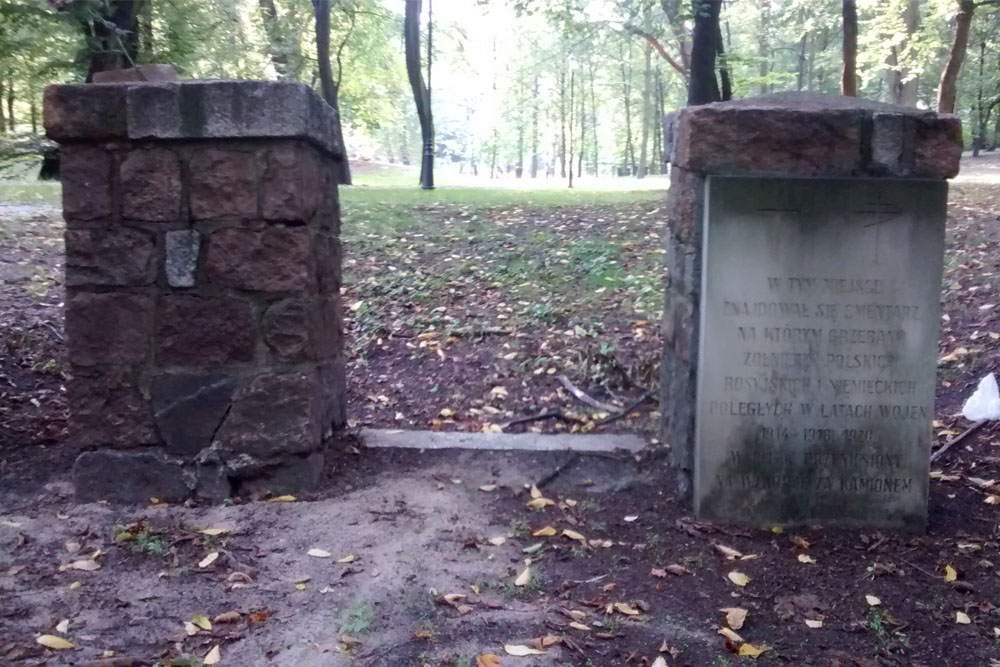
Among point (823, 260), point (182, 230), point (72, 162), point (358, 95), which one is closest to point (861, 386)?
point (823, 260)

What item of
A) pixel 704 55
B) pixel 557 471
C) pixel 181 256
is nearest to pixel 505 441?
pixel 557 471

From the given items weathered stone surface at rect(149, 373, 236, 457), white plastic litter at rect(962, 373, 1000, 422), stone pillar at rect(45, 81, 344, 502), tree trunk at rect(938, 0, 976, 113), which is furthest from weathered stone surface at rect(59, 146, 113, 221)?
tree trunk at rect(938, 0, 976, 113)

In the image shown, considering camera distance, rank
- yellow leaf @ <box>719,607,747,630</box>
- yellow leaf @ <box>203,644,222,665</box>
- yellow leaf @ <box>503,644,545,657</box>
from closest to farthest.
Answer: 1. yellow leaf @ <box>203,644,222,665</box>
2. yellow leaf @ <box>503,644,545,657</box>
3. yellow leaf @ <box>719,607,747,630</box>

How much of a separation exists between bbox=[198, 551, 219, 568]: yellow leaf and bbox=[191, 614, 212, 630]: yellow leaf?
0.39 metres

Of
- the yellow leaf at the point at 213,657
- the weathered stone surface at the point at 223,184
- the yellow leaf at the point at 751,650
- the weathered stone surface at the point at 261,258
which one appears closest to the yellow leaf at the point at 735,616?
the yellow leaf at the point at 751,650

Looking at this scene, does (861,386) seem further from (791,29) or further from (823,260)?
(791,29)

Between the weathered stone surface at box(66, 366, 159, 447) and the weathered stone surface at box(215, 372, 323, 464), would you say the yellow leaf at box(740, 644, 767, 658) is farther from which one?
the weathered stone surface at box(66, 366, 159, 447)

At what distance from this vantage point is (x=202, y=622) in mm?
2758

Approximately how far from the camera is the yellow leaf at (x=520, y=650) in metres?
2.63

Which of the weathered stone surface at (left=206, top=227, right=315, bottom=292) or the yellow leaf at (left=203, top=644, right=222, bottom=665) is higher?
the weathered stone surface at (left=206, top=227, right=315, bottom=292)

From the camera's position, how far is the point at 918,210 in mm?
3492

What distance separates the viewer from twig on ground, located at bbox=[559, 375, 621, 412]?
528 cm

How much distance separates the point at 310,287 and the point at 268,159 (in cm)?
57

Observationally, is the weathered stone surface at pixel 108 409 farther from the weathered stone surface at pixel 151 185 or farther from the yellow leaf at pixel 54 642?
the yellow leaf at pixel 54 642
